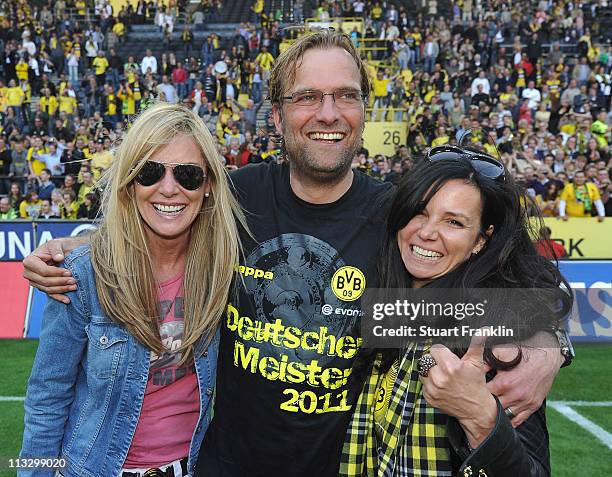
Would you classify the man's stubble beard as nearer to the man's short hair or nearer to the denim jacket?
the man's short hair

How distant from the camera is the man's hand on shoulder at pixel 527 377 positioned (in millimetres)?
1883

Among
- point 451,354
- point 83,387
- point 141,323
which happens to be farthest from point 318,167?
point 83,387

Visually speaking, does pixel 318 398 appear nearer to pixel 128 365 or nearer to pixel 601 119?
pixel 128 365

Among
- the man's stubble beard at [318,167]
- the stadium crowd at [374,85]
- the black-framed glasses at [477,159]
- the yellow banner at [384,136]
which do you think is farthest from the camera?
the yellow banner at [384,136]

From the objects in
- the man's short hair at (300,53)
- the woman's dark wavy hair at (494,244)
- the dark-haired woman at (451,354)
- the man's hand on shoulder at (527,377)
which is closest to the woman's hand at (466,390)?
the dark-haired woman at (451,354)

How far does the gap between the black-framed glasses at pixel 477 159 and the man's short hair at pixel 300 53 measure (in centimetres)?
68

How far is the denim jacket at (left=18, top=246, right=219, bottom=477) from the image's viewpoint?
7.40 ft

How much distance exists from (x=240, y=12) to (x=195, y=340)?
27662 millimetres

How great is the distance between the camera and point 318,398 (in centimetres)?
239

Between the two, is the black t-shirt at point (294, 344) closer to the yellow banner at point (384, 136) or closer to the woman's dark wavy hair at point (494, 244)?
the woman's dark wavy hair at point (494, 244)

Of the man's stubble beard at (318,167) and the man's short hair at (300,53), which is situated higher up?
the man's short hair at (300,53)

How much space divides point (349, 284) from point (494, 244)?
0.57 m

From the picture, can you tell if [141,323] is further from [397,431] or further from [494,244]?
[494,244]

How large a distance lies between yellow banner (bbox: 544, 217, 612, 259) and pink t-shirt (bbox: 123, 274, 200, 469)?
942 centimetres
